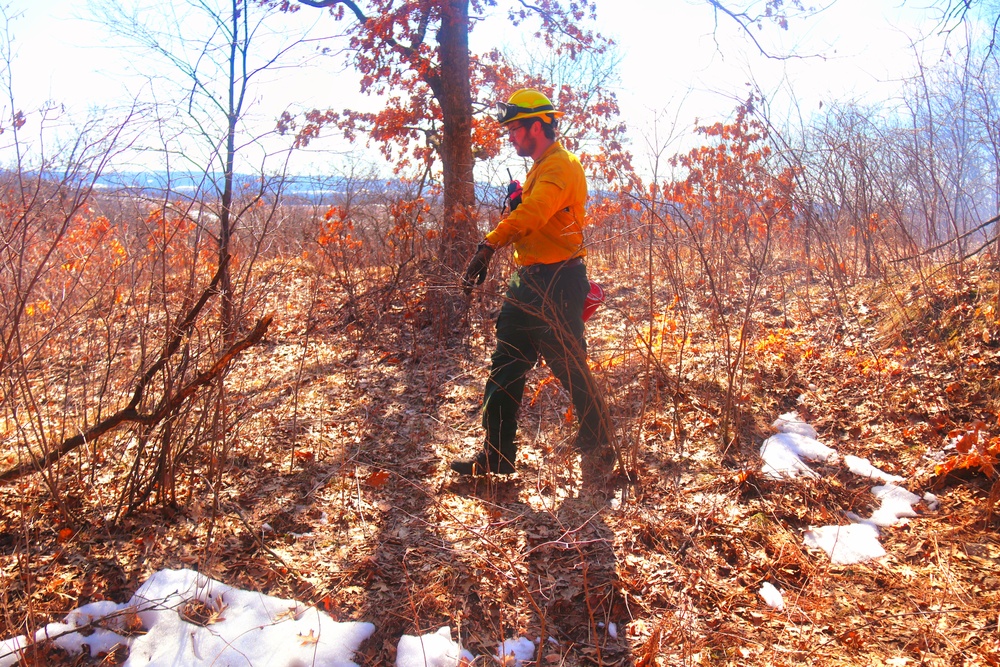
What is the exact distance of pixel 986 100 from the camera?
4812mm

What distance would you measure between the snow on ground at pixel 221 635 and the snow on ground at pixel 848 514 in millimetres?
1273

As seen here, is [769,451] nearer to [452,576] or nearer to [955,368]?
[955,368]

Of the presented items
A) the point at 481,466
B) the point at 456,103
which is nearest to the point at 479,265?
the point at 481,466

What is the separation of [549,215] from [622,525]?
145cm

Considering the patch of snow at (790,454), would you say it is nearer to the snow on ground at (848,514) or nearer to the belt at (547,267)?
the snow on ground at (848,514)

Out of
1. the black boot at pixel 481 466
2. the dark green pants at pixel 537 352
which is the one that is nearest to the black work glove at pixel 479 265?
the dark green pants at pixel 537 352

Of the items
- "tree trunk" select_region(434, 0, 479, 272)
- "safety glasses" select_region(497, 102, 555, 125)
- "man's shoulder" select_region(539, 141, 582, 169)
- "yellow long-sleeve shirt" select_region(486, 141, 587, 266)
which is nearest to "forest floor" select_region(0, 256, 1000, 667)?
"yellow long-sleeve shirt" select_region(486, 141, 587, 266)

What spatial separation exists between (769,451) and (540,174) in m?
1.87

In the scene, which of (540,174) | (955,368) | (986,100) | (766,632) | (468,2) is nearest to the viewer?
(766,632)

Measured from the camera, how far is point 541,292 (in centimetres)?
303

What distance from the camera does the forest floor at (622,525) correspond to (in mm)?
2223

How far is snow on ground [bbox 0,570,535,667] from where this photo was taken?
2.12 m

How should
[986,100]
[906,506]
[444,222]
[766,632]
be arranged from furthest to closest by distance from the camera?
[444,222] < [986,100] < [906,506] < [766,632]

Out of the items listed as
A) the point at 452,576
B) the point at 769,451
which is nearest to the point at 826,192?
the point at 769,451
